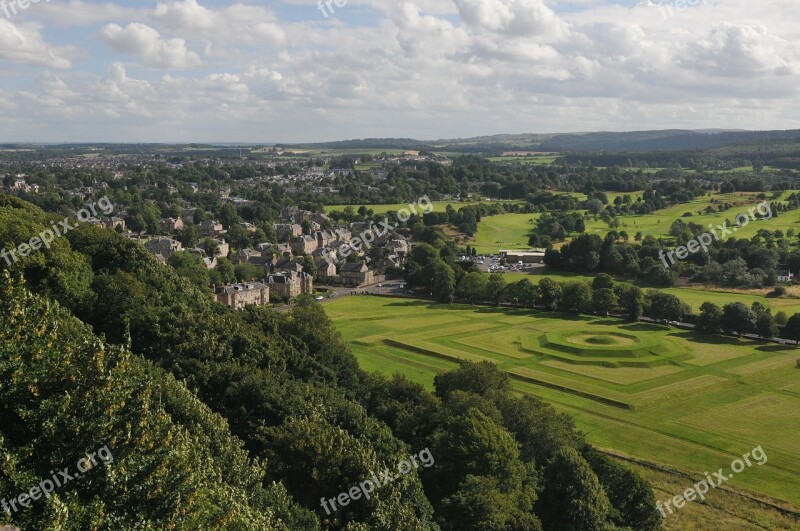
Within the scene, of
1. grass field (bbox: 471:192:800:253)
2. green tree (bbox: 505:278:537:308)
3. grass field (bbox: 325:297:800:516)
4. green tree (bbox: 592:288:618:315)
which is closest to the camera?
grass field (bbox: 325:297:800:516)

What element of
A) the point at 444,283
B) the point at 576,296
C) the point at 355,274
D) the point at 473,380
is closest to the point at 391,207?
the point at 355,274

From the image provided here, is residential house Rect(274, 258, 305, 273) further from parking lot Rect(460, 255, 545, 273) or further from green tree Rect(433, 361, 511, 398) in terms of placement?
green tree Rect(433, 361, 511, 398)

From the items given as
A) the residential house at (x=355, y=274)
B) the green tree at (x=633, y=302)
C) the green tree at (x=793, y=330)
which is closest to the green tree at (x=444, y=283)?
the residential house at (x=355, y=274)

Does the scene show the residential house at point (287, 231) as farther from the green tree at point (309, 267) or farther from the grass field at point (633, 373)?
the grass field at point (633, 373)

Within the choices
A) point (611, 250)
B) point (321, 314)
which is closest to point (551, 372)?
point (321, 314)

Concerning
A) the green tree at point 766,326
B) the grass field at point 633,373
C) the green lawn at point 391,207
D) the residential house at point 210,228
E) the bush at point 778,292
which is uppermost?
the green lawn at point 391,207

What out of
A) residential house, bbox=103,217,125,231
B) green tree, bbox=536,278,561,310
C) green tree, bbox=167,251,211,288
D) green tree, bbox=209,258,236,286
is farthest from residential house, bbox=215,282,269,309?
residential house, bbox=103,217,125,231
